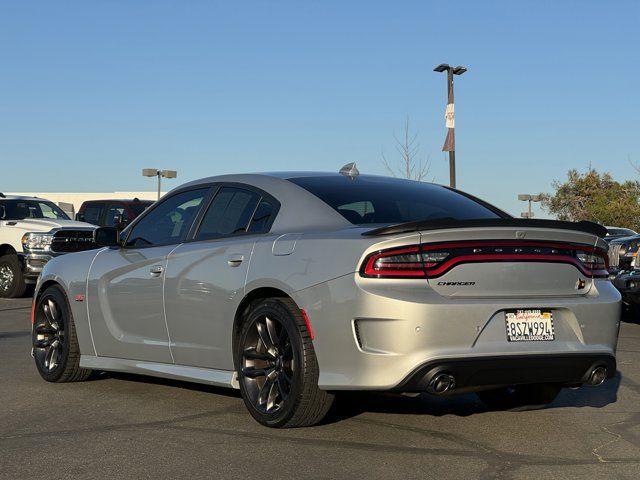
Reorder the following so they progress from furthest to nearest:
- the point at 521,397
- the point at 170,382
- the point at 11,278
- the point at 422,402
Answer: the point at 11,278 < the point at 170,382 < the point at 422,402 < the point at 521,397

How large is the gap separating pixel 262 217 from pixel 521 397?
82.4 inches

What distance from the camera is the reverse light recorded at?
1789 cm

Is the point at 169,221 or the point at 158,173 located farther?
the point at 158,173

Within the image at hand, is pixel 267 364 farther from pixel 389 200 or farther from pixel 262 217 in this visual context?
pixel 389 200

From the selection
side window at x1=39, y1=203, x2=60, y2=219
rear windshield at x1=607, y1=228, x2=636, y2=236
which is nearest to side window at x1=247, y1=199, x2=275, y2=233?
side window at x1=39, y1=203, x2=60, y2=219

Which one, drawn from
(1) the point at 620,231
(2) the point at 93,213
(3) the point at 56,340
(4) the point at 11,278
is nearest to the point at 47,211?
(4) the point at 11,278

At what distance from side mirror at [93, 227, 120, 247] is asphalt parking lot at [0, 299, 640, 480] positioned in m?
1.11

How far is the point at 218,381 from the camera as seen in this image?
636 cm

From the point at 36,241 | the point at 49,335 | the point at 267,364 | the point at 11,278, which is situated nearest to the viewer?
the point at 267,364

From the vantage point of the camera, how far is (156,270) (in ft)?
22.9

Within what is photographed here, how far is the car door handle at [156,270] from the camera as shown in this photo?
6.94 metres

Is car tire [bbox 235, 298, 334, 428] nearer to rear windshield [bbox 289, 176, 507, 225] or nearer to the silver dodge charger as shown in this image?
the silver dodge charger

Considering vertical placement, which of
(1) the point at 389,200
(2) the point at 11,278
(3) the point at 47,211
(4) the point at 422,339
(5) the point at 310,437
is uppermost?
(1) the point at 389,200

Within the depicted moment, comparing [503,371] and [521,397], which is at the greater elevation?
[503,371]
